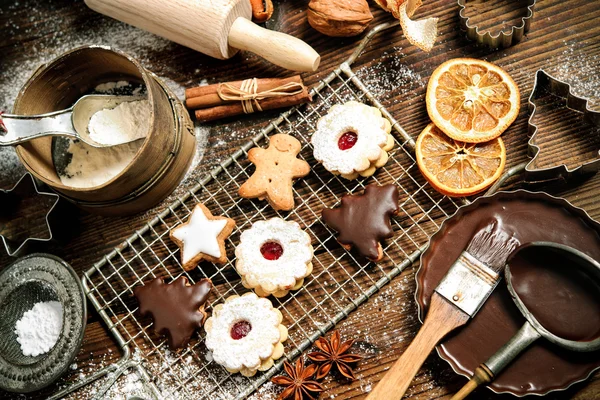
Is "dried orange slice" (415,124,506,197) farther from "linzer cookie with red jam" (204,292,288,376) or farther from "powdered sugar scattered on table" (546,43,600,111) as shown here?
"linzer cookie with red jam" (204,292,288,376)

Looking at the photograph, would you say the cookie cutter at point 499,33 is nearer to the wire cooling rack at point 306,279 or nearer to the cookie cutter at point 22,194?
the wire cooling rack at point 306,279

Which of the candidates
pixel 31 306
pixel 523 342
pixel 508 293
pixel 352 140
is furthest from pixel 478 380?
pixel 31 306

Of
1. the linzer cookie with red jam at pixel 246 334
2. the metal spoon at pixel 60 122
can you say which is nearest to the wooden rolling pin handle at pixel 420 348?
the linzer cookie with red jam at pixel 246 334

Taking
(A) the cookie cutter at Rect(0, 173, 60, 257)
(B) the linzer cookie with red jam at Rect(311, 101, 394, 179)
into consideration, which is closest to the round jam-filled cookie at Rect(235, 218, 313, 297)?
(B) the linzer cookie with red jam at Rect(311, 101, 394, 179)

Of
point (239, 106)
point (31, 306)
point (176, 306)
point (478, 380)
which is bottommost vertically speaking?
point (31, 306)

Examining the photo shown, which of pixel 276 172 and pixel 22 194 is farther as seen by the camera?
pixel 22 194

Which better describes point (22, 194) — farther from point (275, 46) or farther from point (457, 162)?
point (457, 162)
